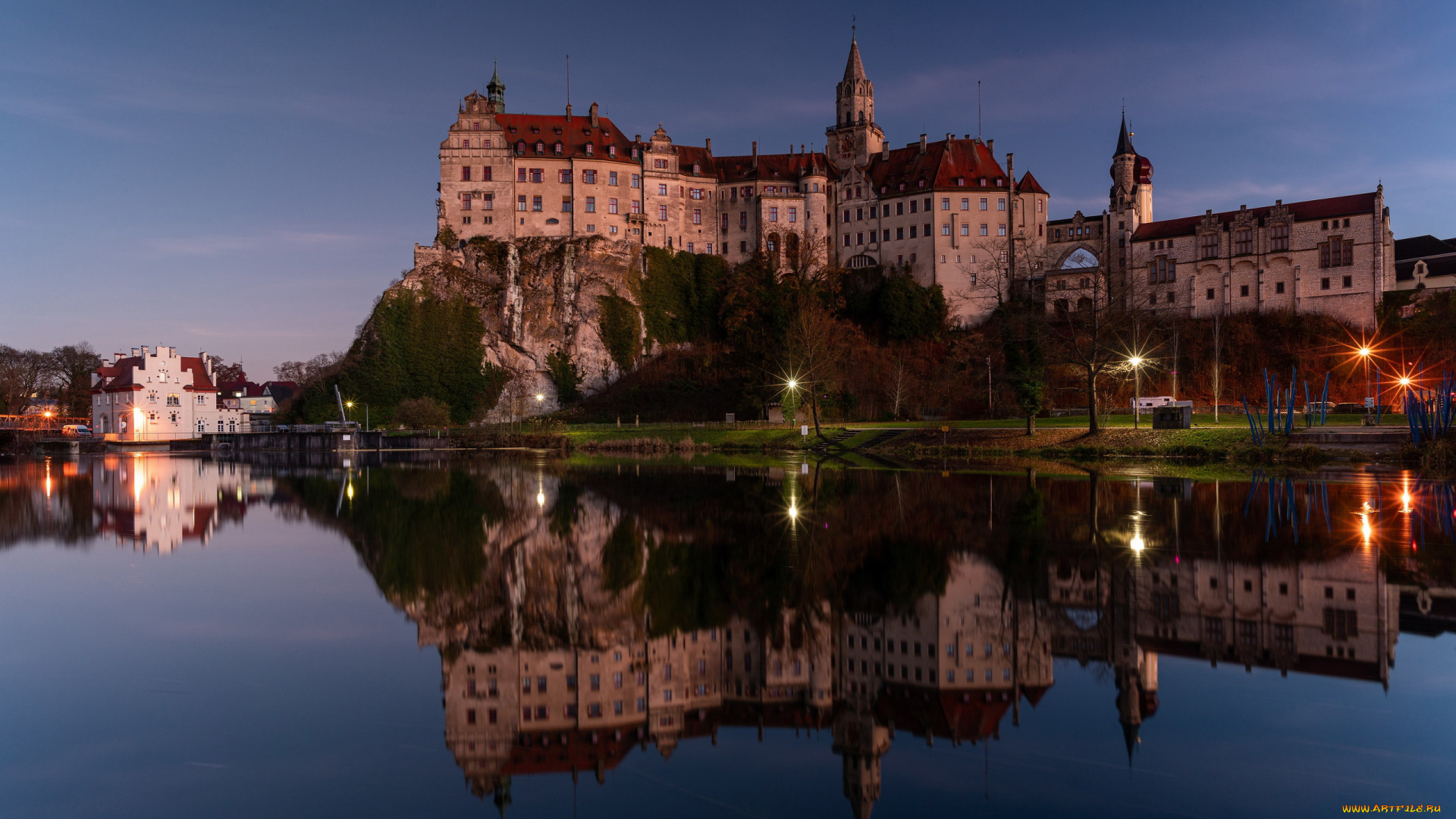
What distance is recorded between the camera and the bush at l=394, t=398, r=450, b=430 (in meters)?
64.2

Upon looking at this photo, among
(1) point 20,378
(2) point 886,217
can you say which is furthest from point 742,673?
(1) point 20,378

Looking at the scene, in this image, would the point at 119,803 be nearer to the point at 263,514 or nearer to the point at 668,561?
the point at 668,561

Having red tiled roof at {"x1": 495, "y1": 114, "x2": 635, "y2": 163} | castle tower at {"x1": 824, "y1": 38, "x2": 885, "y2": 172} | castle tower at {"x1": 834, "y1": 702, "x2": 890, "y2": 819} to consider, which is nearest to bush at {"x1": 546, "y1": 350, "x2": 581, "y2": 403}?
red tiled roof at {"x1": 495, "y1": 114, "x2": 635, "y2": 163}

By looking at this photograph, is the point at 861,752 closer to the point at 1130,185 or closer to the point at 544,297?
the point at 544,297

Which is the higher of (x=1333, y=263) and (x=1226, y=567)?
(x=1333, y=263)

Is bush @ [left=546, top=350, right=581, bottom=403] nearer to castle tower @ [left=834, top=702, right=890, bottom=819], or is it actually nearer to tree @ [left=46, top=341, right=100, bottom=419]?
tree @ [left=46, top=341, right=100, bottom=419]

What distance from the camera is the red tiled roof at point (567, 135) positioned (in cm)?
7488

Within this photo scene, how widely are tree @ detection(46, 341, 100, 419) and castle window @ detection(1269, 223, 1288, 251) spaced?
353 feet

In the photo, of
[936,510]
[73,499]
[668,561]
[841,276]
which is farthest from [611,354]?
[668,561]

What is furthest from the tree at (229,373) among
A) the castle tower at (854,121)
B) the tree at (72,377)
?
the castle tower at (854,121)

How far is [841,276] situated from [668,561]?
65.1m

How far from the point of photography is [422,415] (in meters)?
64.1

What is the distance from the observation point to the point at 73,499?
23906 millimetres

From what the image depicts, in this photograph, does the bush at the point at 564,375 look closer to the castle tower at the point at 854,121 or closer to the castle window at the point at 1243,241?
the castle tower at the point at 854,121
